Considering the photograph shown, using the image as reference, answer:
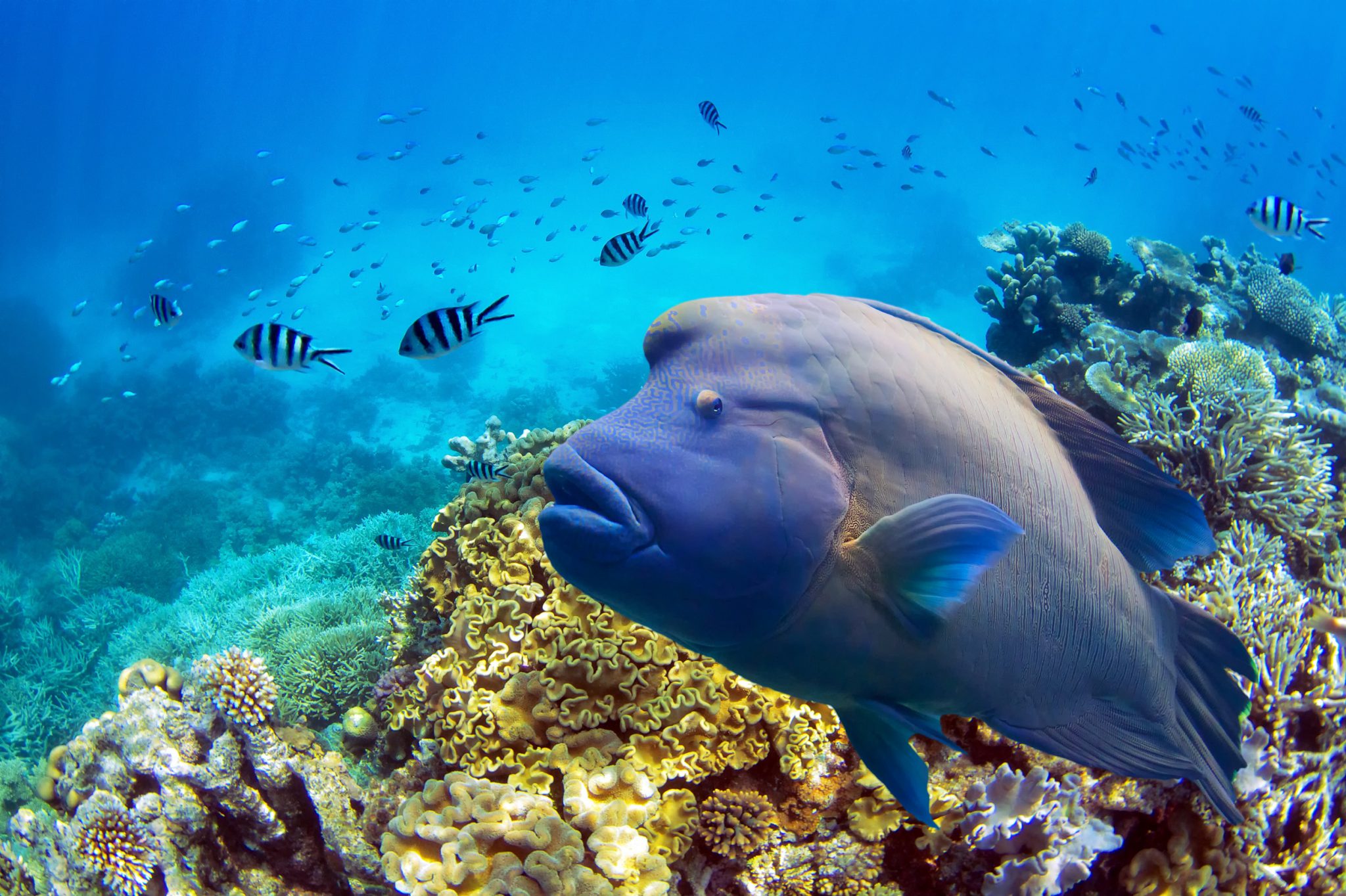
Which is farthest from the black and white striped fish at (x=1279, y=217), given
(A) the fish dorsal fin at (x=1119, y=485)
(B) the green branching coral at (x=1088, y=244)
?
(A) the fish dorsal fin at (x=1119, y=485)

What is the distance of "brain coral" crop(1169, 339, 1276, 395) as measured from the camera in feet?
14.4

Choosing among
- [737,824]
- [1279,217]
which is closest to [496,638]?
[737,824]

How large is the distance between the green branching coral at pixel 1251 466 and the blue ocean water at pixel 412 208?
32.9ft

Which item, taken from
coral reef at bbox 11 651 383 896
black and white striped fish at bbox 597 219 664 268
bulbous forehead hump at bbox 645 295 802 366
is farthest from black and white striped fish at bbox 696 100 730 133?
bulbous forehead hump at bbox 645 295 802 366

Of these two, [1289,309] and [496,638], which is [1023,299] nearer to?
[1289,309]

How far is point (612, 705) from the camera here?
2689mm

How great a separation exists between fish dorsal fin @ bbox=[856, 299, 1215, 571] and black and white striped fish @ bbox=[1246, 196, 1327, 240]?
8.51 metres

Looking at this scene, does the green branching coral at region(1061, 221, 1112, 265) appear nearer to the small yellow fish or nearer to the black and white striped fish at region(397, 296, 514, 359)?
the small yellow fish

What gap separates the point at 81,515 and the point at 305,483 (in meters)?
8.33

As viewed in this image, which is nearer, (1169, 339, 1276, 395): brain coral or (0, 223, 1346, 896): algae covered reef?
(0, 223, 1346, 896): algae covered reef

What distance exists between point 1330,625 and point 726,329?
3.83 metres

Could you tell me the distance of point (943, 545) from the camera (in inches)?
46.1

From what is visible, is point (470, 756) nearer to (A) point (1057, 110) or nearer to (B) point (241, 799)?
(B) point (241, 799)

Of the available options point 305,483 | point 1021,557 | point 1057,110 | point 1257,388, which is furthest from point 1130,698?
point 1057,110
